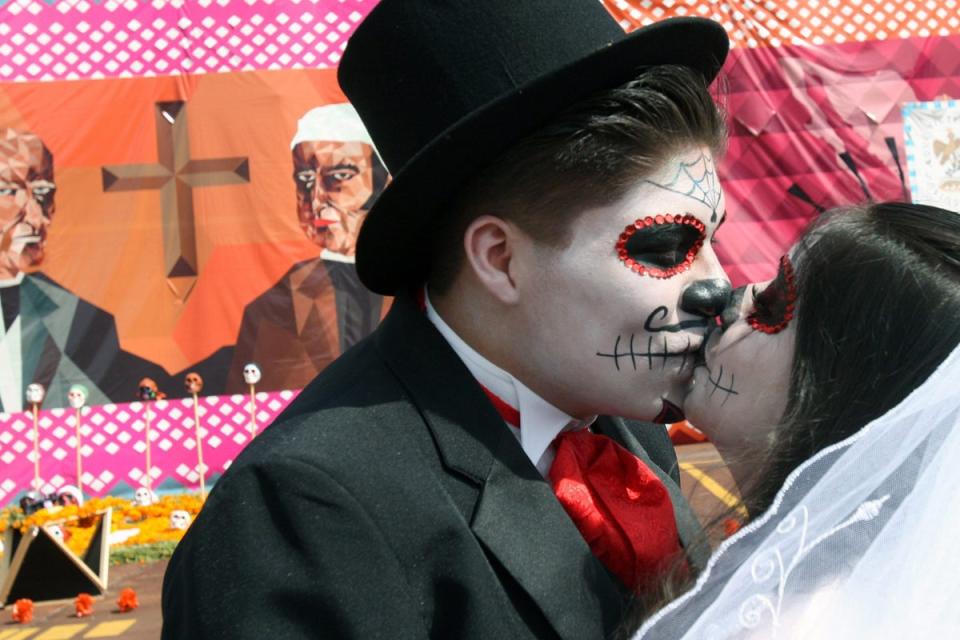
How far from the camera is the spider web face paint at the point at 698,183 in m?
1.41

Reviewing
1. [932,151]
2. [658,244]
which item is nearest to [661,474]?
[658,244]

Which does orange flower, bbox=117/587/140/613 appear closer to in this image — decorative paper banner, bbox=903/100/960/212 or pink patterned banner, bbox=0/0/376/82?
pink patterned banner, bbox=0/0/376/82

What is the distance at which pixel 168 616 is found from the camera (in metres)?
1.28

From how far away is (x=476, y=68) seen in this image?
1.34m

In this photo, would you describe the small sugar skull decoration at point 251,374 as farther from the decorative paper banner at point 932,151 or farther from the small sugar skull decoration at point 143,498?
the decorative paper banner at point 932,151

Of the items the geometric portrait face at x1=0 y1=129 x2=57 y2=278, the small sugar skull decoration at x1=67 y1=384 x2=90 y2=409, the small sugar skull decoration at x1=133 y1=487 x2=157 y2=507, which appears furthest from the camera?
the geometric portrait face at x1=0 y1=129 x2=57 y2=278

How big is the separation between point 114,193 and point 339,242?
1571 millimetres

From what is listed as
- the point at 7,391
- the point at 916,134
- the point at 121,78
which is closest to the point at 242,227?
the point at 121,78

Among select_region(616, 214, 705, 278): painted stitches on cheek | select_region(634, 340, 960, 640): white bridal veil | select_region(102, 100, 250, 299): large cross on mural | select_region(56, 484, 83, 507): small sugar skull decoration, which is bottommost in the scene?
select_region(56, 484, 83, 507): small sugar skull decoration

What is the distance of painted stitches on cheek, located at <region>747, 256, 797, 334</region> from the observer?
1.33m

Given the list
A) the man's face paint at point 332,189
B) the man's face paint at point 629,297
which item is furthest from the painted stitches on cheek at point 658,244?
the man's face paint at point 332,189

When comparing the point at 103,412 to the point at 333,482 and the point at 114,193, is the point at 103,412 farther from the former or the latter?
the point at 333,482

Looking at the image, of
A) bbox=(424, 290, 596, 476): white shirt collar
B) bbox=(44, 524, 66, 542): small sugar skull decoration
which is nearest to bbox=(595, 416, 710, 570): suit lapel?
bbox=(424, 290, 596, 476): white shirt collar

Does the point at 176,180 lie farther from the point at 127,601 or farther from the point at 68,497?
the point at 127,601
